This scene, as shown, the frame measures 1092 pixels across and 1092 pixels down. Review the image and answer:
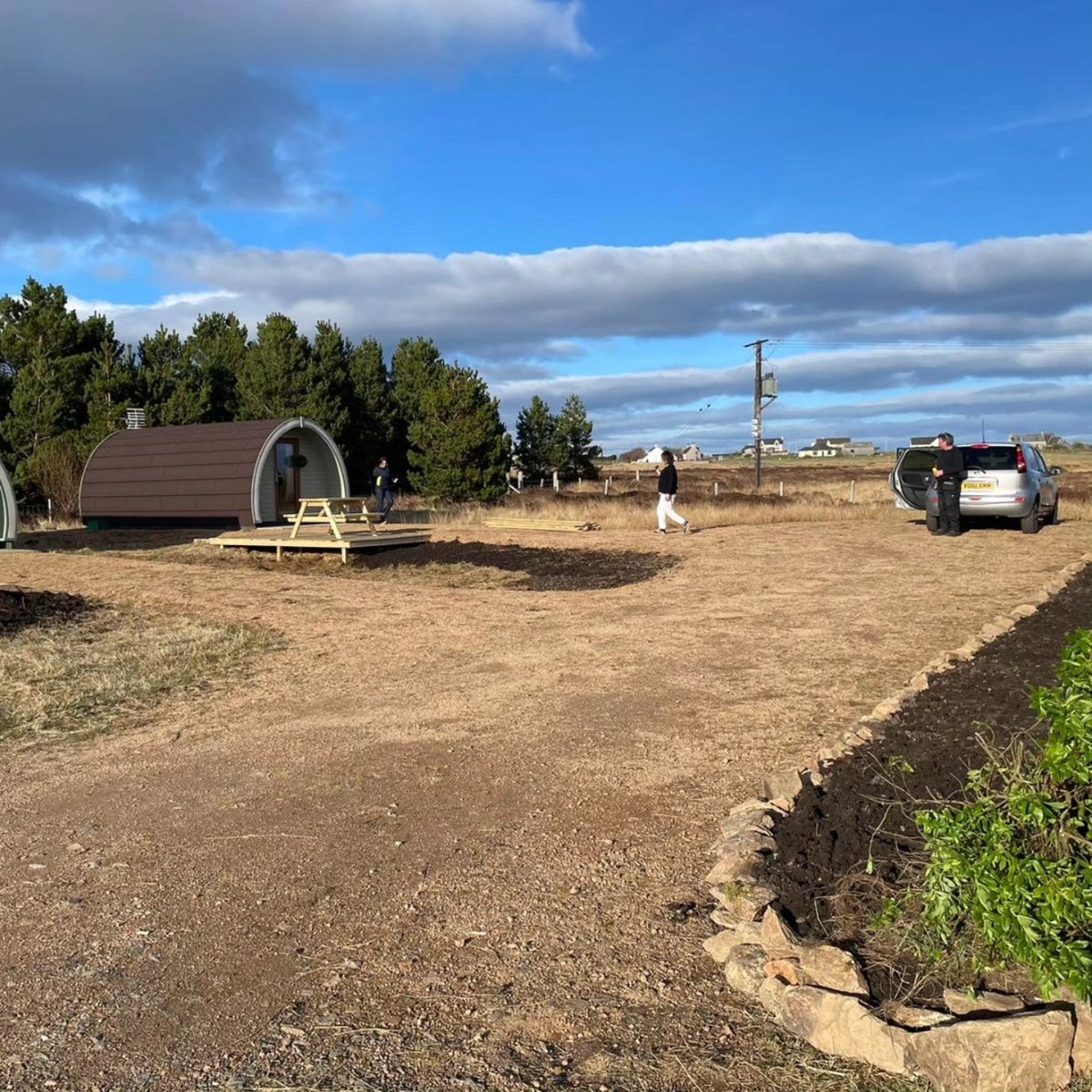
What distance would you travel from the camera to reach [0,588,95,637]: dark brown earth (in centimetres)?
1154

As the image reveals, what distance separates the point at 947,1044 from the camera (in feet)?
9.27

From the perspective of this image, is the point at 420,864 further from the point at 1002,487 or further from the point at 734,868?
the point at 1002,487

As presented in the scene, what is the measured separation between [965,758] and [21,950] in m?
4.02

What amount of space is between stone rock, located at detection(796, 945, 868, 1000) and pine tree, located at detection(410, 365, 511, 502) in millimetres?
32270

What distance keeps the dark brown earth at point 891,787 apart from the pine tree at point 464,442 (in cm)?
2857

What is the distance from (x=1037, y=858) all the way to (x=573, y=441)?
5441 centimetres

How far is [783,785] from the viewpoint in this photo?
508 centimetres

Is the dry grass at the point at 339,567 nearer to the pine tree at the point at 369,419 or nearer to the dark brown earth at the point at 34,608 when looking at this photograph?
the dark brown earth at the point at 34,608

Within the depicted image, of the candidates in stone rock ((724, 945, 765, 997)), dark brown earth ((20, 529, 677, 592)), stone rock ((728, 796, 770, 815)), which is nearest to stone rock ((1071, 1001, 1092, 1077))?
stone rock ((724, 945, 765, 997))

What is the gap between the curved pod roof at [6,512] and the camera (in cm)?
2134

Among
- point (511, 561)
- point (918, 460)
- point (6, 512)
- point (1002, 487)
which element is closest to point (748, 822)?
point (511, 561)

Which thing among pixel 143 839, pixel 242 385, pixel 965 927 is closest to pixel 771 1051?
pixel 965 927

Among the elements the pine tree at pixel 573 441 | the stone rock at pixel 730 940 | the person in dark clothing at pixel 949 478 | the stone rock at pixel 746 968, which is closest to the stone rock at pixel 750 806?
the stone rock at pixel 730 940

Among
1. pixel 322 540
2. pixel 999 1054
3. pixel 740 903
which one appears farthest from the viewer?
pixel 322 540
